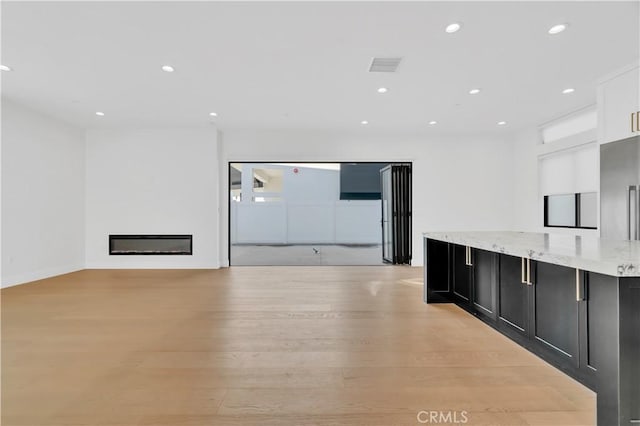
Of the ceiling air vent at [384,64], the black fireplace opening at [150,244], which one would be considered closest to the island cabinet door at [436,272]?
the ceiling air vent at [384,64]

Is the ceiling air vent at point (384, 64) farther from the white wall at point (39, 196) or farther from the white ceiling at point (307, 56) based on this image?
the white wall at point (39, 196)

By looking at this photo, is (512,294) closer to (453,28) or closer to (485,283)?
(485,283)

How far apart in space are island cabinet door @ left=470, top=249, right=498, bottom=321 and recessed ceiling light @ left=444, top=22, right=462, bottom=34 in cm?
212

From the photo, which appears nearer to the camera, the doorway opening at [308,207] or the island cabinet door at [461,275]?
the island cabinet door at [461,275]

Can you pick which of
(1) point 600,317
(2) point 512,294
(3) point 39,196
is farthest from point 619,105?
(3) point 39,196

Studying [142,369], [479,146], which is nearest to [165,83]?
[142,369]

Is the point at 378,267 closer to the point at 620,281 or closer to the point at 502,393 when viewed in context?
the point at 502,393

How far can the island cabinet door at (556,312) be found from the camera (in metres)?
1.77

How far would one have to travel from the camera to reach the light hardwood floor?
5.39ft

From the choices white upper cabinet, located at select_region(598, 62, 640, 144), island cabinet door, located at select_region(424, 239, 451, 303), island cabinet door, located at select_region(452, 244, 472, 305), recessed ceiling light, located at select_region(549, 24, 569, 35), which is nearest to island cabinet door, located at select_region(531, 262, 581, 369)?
island cabinet door, located at select_region(452, 244, 472, 305)

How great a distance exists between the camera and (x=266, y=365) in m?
2.13

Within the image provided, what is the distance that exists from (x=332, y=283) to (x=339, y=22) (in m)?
3.50

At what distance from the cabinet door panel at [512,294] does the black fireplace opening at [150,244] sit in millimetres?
5521

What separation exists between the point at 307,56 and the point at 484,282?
2.97m
